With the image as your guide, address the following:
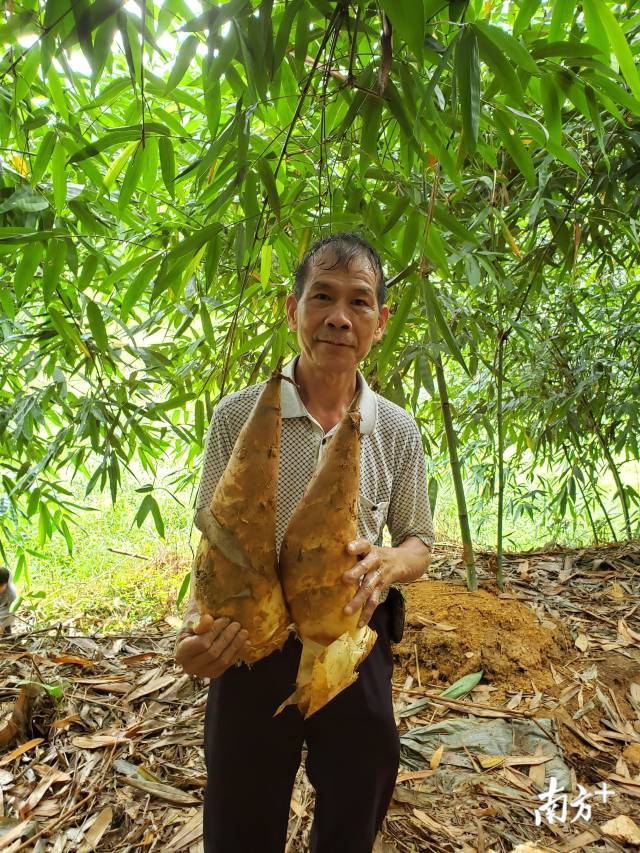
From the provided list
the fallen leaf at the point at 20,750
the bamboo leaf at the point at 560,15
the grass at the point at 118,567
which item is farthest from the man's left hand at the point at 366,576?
the grass at the point at 118,567

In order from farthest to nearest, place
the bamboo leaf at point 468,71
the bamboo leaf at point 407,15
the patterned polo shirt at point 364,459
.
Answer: the patterned polo shirt at point 364,459 < the bamboo leaf at point 468,71 < the bamboo leaf at point 407,15

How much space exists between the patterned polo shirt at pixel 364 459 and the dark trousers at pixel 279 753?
243 millimetres

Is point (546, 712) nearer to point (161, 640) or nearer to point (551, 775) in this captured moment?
point (551, 775)

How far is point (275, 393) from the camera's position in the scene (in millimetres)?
848

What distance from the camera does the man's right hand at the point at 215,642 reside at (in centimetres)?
84

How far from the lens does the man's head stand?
1.14m

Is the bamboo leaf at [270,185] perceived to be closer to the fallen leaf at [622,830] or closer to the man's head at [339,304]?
the man's head at [339,304]

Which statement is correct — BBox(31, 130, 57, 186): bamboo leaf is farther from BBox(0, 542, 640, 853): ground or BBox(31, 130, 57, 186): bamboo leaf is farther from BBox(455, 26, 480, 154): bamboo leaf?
BBox(0, 542, 640, 853): ground

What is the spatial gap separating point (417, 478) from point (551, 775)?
999mm

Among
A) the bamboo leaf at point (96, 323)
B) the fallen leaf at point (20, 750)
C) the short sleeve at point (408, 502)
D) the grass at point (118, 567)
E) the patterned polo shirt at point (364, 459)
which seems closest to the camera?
the patterned polo shirt at point (364, 459)

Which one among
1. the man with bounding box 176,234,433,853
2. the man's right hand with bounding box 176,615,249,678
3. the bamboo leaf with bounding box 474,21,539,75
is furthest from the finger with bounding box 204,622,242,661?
the bamboo leaf with bounding box 474,21,539,75

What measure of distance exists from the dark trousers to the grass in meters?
1.71

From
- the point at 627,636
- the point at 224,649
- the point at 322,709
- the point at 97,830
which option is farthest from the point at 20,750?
the point at 627,636

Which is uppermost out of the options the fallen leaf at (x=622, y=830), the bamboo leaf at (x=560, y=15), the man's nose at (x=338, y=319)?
the bamboo leaf at (x=560, y=15)
